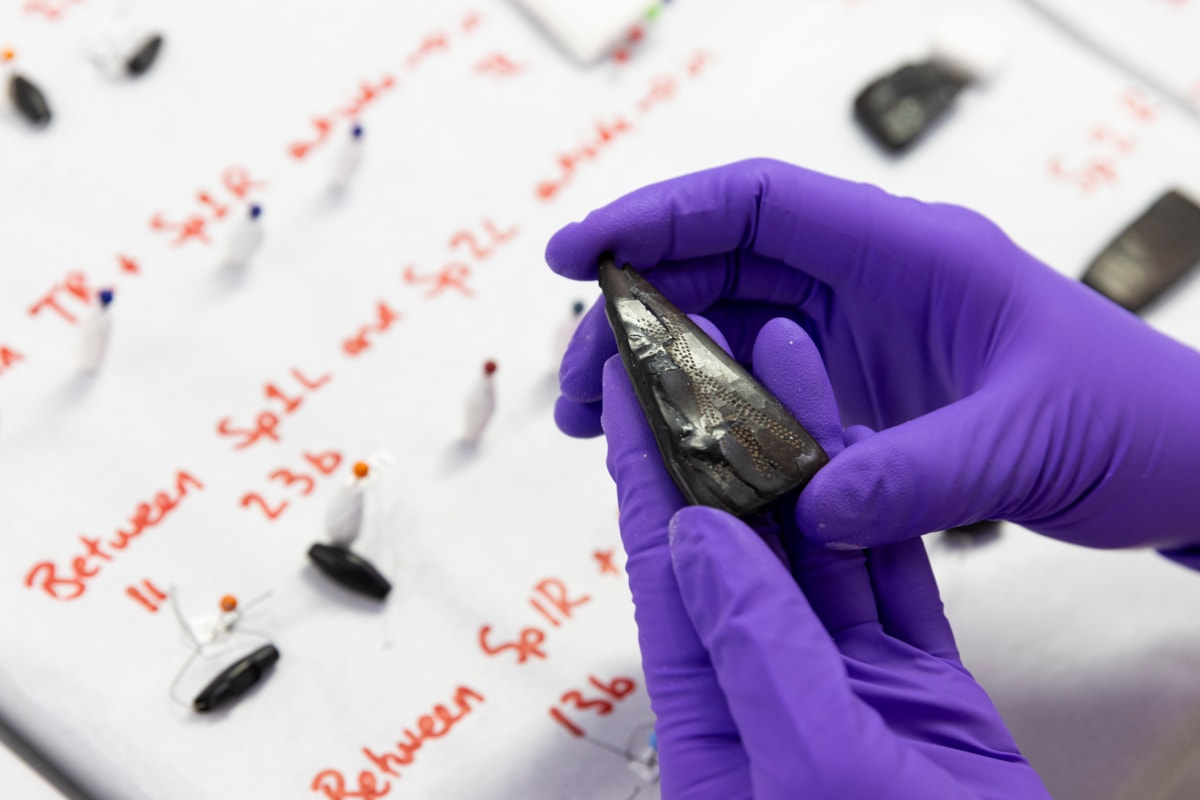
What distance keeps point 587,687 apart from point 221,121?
2.61 ft

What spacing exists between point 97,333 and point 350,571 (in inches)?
14.4

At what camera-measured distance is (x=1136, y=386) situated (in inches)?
31.9

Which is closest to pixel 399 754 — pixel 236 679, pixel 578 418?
pixel 236 679

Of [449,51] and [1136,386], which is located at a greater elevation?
[449,51]

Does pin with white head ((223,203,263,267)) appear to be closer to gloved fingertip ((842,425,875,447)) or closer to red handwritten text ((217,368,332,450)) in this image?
red handwritten text ((217,368,332,450))

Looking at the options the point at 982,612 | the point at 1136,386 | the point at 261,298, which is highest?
the point at 261,298

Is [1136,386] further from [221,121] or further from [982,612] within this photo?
[221,121]

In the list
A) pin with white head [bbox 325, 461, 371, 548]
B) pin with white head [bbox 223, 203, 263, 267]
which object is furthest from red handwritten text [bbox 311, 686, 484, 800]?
pin with white head [bbox 223, 203, 263, 267]

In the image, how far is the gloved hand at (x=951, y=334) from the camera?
2.51 ft

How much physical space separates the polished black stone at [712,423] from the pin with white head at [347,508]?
0.32 m

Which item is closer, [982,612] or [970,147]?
[982,612]

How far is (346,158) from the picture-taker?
3.65ft

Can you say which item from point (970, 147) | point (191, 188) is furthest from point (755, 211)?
point (191, 188)

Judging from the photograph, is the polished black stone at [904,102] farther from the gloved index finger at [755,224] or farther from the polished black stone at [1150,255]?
the gloved index finger at [755,224]
